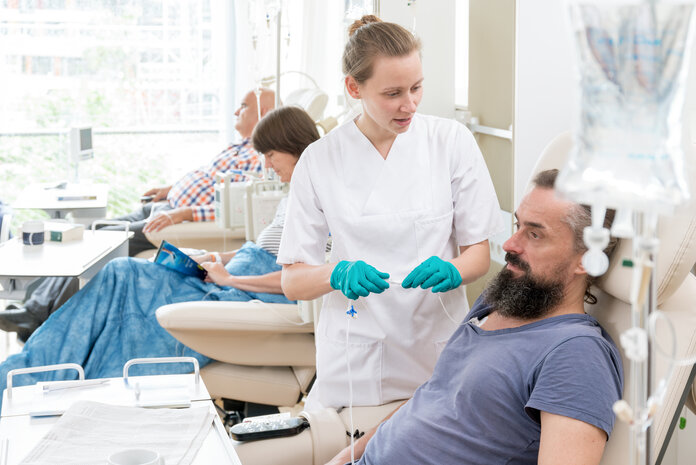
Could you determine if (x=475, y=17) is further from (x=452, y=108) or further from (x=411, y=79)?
(x=411, y=79)

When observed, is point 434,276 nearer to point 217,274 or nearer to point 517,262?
point 517,262

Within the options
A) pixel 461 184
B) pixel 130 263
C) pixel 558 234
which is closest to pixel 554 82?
pixel 461 184

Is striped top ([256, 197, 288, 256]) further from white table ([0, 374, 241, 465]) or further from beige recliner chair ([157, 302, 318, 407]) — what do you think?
white table ([0, 374, 241, 465])

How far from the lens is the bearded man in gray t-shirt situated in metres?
1.19

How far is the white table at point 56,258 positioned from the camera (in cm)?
272

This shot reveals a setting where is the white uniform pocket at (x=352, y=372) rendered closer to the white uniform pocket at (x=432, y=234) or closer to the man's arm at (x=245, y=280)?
the white uniform pocket at (x=432, y=234)

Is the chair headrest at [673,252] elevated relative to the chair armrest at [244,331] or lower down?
elevated

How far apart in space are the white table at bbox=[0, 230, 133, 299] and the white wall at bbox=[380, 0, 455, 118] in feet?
4.43

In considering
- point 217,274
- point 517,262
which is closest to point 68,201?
point 217,274

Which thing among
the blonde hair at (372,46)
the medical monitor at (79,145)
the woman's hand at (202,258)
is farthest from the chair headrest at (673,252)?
the medical monitor at (79,145)

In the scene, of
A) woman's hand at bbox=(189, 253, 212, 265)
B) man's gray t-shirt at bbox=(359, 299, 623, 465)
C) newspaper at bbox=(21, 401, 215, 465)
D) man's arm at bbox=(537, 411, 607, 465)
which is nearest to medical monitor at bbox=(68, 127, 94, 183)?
woman's hand at bbox=(189, 253, 212, 265)

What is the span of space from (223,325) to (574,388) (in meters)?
1.33

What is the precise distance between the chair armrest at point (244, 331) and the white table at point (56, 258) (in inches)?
23.4

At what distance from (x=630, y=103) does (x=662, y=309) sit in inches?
33.8
